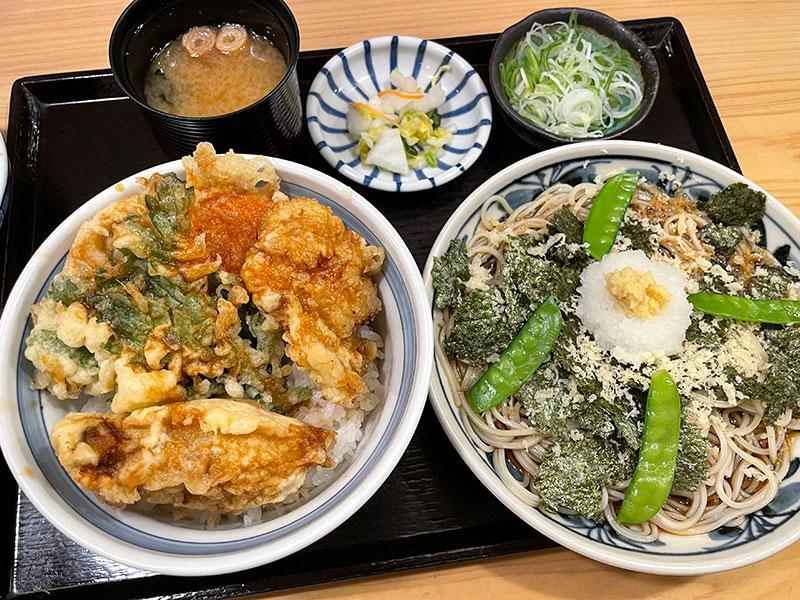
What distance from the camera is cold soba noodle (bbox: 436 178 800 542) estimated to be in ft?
5.72

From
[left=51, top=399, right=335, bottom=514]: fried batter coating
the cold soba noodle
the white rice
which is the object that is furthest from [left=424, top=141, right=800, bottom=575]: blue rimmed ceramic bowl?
[left=51, top=399, right=335, bottom=514]: fried batter coating

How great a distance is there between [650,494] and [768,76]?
197cm

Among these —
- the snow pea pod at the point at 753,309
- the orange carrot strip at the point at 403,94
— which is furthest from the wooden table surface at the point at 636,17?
the snow pea pod at the point at 753,309

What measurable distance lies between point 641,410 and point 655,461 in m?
0.15

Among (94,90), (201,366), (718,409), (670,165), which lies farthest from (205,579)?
(670,165)

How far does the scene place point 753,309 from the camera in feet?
6.12

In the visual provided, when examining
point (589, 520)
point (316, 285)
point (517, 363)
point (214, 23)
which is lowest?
point (589, 520)

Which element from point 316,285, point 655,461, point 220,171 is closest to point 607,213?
point 655,461

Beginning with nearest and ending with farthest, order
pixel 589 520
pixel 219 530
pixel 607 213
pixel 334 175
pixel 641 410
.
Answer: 1. pixel 219 530
2. pixel 589 520
3. pixel 641 410
4. pixel 607 213
5. pixel 334 175

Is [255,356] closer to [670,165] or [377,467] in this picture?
[377,467]

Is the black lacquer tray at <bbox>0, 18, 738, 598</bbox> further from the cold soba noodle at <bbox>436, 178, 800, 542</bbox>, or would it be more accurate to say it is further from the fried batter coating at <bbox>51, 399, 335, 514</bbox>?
the fried batter coating at <bbox>51, 399, 335, 514</bbox>

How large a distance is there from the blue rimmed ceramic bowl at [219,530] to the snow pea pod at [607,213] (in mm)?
784

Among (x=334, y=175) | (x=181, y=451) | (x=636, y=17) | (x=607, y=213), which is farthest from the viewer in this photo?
(x=636, y=17)

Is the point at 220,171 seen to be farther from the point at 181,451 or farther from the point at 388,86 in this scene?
the point at 388,86
